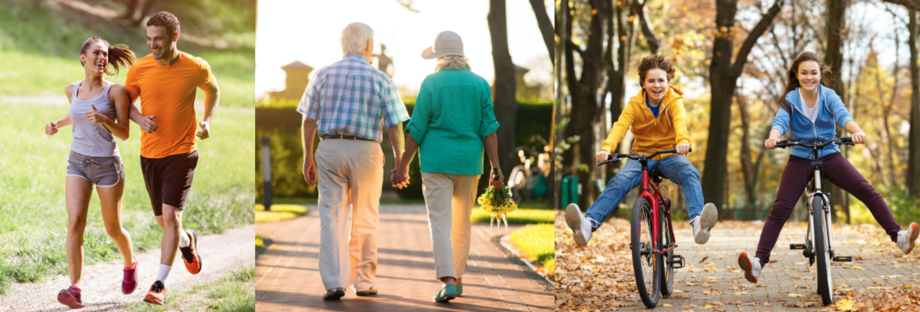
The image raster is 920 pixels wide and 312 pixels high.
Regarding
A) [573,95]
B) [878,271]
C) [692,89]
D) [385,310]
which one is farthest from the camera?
[692,89]

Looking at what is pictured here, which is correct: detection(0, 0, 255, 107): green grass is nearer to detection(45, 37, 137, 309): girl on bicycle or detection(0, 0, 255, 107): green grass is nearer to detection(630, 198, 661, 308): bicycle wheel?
detection(45, 37, 137, 309): girl on bicycle

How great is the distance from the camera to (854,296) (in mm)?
4773

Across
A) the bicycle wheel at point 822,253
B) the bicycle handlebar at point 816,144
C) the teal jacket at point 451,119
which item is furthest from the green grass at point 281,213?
the bicycle wheel at point 822,253

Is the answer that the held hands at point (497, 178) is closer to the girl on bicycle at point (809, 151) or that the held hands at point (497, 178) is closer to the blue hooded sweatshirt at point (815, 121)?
the girl on bicycle at point (809, 151)

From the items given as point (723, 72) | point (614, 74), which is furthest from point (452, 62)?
point (723, 72)

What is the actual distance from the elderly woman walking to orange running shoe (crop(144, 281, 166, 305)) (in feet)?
5.07

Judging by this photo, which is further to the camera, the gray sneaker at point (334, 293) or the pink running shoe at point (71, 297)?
the gray sneaker at point (334, 293)

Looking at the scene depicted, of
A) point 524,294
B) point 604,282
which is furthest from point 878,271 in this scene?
point 524,294

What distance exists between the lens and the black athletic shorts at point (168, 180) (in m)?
4.16

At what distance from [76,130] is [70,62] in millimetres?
402

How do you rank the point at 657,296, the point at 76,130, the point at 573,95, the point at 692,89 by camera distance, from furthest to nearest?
the point at 692,89
the point at 573,95
the point at 657,296
the point at 76,130

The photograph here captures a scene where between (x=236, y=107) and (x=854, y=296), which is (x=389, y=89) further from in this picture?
(x=854, y=296)

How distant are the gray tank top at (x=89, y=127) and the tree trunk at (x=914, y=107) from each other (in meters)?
12.8

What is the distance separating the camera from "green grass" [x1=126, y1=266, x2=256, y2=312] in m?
4.29
